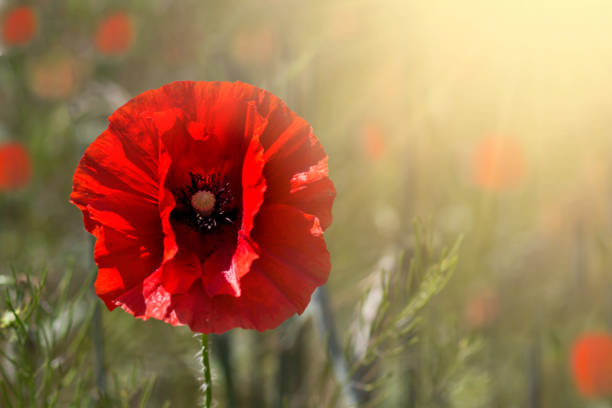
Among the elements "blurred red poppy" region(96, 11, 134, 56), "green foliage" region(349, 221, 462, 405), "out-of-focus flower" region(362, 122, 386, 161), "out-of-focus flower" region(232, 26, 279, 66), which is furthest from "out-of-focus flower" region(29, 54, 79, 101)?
"green foliage" region(349, 221, 462, 405)

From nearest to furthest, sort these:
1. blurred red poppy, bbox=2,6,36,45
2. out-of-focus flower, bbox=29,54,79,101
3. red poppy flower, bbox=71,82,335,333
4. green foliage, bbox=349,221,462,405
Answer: red poppy flower, bbox=71,82,335,333 < green foliage, bbox=349,221,462,405 < blurred red poppy, bbox=2,6,36,45 < out-of-focus flower, bbox=29,54,79,101

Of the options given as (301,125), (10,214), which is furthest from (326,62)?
(301,125)

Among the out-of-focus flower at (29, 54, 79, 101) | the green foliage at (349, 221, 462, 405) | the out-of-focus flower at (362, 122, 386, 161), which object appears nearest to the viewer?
the green foliage at (349, 221, 462, 405)

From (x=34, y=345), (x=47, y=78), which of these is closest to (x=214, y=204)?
(x=34, y=345)

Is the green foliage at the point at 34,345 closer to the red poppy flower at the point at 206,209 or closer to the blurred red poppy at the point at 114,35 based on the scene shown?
the red poppy flower at the point at 206,209

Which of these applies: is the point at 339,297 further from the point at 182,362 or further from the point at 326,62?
the point at 326,62

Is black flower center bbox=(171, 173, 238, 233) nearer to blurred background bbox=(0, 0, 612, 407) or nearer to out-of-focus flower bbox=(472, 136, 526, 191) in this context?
blurred background bbox=(0, 0, 612, 407)

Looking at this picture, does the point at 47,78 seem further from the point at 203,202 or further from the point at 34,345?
the point at 203,202

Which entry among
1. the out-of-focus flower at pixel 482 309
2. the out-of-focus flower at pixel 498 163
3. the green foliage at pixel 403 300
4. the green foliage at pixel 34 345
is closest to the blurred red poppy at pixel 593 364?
the out-of-focus flower at pixel 482 309
